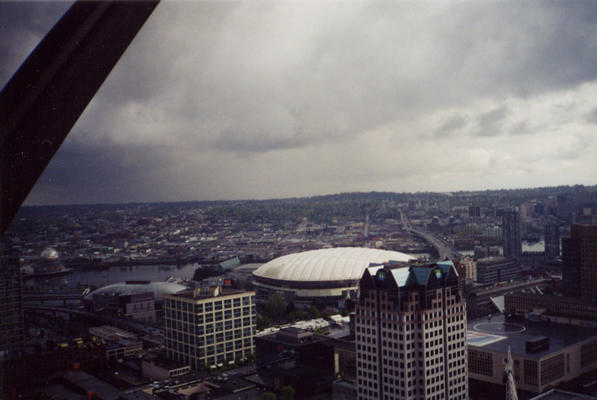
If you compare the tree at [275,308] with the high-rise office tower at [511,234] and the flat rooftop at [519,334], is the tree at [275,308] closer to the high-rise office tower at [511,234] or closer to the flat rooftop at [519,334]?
the flat rooftop at [519,334]

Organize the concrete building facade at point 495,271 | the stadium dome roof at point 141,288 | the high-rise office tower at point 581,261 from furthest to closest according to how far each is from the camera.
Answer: the concrete building facade at point 495,271 < the stadium dome roof at point 141,288 < the high-rise office tower at point 581,261

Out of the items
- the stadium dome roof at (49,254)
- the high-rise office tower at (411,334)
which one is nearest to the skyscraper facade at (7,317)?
the high-rise office tower at (411,334)

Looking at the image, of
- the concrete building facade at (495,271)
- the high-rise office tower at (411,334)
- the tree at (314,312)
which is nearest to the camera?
the high-rise office tower at (411,334)

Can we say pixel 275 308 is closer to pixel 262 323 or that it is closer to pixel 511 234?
pixel 262 323

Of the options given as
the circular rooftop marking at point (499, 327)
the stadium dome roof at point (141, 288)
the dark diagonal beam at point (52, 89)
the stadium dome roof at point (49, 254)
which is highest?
the dark diagonal beam at point (52, 89)

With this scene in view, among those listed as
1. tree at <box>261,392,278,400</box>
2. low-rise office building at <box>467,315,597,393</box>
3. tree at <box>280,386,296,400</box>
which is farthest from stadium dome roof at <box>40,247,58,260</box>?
low-rise office building at <box>467,315,597,393</box>

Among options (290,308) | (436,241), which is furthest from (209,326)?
(436,241)

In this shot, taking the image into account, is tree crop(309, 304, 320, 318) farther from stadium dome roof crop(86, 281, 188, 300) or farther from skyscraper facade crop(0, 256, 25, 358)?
skyscraper facade crop(0, 256, 25, 358)
